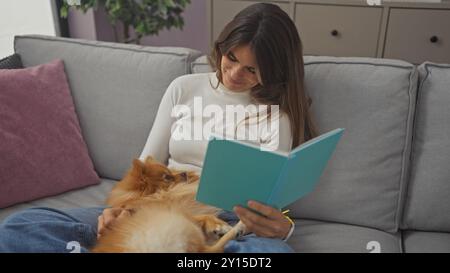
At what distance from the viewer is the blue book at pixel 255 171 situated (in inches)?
33.7

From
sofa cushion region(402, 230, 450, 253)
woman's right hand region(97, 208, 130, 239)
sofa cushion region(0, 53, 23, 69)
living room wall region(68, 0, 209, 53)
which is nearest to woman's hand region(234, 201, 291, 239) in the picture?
woman's right hand region(97, 208, 130, 239)

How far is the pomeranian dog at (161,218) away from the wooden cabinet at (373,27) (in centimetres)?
164

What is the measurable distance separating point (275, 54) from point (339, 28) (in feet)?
5.11

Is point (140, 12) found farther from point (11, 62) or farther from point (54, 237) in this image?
point (54, 237)

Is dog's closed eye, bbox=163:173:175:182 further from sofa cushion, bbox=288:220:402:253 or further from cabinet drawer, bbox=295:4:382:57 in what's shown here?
cabinet drawer, bbox=295:4:382:57

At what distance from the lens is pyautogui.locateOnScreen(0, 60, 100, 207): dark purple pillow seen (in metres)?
1.37

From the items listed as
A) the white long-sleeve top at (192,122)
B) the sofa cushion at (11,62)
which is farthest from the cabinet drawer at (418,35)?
the sofa cushion at (11,62)

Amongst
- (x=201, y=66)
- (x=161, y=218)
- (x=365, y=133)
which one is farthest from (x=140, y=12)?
(x=161, y=218)

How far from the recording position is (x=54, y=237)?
1044mm

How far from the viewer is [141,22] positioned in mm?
2592

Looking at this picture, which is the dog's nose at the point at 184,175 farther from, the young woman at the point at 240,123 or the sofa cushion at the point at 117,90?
the sofa cushion at the point at 117,90

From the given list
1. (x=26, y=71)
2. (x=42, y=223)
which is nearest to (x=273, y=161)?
(x=42, y=223)

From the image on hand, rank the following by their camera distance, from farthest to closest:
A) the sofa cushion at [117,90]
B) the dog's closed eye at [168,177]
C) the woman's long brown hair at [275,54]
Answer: the sofa cushion at [117,90] → the dog's closed eye at [168,177] → the woman's long brown hair at [275,54]
